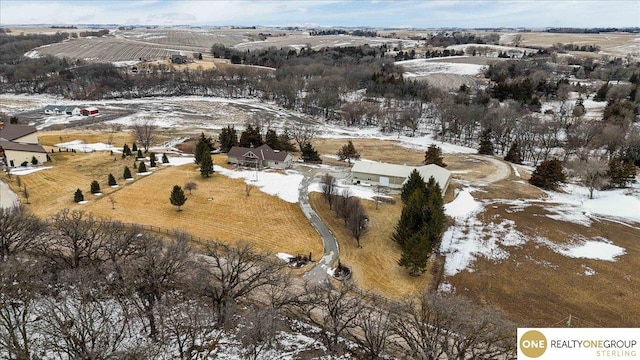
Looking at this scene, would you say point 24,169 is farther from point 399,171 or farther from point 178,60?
point 178,60

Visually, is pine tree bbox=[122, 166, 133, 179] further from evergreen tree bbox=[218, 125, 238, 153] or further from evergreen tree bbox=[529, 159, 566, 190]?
evergreen tree bbox=[529, 159, 566, 190]

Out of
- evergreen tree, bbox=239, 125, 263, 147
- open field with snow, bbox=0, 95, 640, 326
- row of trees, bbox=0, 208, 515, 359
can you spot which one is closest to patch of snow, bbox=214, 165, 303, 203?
open field with snow, bbox=0, 95, 640, 326

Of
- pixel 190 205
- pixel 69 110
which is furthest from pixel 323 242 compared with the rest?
pixel 69 110

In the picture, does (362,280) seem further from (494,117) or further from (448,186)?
(494,117)

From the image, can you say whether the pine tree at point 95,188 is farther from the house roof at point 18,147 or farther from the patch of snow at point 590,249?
the patch of snow at point 590,249

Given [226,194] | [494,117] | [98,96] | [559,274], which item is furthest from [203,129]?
[559,274]
